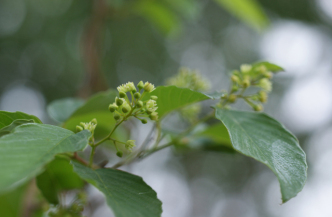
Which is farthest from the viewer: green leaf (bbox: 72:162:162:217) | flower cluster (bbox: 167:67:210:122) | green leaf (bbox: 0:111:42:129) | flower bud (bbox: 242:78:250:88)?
flower cluster (bbox: 167:67:210:122)

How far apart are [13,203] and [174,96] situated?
56.3 inches

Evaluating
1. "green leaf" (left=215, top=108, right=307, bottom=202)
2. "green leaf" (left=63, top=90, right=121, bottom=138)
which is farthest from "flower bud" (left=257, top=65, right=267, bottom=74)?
"green leaf" (left=63, top=90, right=121, bottom=138)

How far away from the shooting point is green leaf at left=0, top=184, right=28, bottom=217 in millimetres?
1803

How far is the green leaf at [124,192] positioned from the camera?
2.42 feet

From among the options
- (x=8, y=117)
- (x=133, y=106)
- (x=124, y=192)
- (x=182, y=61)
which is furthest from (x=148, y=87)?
(x=182, y=61)

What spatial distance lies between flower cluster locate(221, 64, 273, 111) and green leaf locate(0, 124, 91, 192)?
72 cm

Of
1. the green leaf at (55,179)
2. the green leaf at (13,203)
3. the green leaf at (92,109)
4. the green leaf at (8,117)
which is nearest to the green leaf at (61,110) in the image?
the green leaf at (92,109)

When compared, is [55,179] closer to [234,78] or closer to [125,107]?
[125,107]

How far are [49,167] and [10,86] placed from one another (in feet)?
22.1

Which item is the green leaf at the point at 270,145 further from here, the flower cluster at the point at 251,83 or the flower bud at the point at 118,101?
the flower bud at the point at 118,101

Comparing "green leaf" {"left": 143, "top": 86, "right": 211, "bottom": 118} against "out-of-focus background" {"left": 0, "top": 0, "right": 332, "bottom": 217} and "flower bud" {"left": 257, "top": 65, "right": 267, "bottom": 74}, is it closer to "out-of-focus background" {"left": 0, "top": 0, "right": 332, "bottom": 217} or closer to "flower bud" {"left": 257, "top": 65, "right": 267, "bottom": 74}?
"flower bud" {"left": 257, "top": 65, "right": 267, "bottom": 74}

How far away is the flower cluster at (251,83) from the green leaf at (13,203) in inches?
55.9

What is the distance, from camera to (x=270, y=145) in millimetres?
937

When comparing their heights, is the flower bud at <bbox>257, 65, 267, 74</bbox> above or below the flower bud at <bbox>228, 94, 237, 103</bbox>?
above
